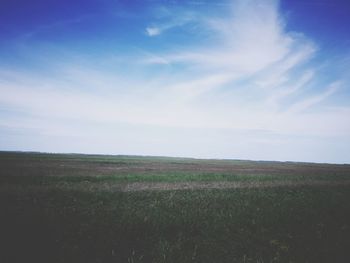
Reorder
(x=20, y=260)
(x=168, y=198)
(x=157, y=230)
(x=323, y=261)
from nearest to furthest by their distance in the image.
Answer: (x=20, y=260) → (x=323, y=261) → (x=157, y=230) → (x=168, y=198)

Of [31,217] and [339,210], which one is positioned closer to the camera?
[31,217]

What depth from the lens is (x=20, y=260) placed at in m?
6.05

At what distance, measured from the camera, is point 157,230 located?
29.0 ft

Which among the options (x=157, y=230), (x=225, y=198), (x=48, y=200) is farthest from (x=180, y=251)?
(x=48, y=200)

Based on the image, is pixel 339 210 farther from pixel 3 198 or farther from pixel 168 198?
pixel 3 198

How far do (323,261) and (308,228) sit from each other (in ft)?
9.89

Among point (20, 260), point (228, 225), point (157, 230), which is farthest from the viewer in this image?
point (228, 225)

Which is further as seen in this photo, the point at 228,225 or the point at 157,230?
the point at 228,225

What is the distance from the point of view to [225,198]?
14750 millimetres

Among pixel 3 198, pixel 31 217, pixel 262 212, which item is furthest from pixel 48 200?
pixel 262 212

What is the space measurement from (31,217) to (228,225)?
816cm

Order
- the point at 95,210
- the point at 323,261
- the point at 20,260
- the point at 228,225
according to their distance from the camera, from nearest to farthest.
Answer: the point at 20,260
the point at 323,261
the point at 228,225
the point at 95,210

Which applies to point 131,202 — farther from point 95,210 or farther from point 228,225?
point 228,225

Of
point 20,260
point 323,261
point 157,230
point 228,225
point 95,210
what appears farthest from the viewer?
point 95,210
